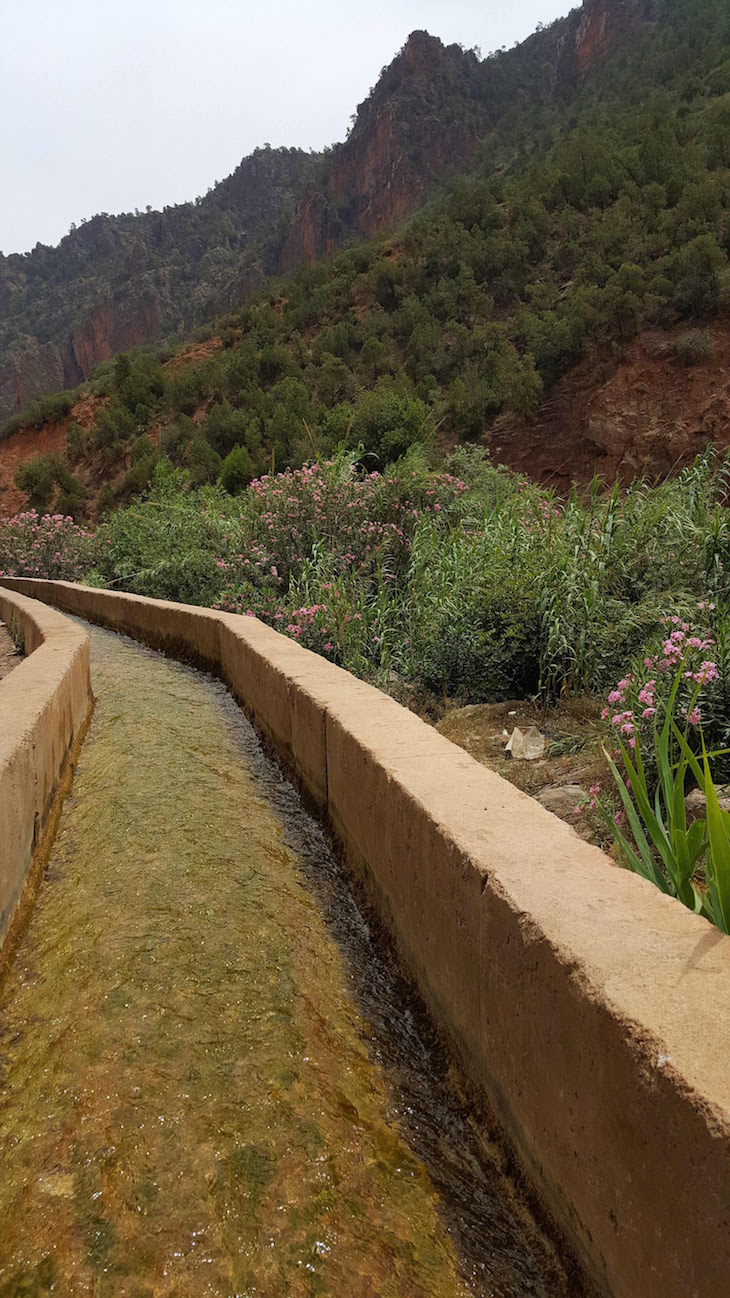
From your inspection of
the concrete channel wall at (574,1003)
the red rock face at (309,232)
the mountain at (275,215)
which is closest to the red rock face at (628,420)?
the concrete channel wall at (574,1003)

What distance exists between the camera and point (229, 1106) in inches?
62.4

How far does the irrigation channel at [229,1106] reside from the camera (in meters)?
1.28

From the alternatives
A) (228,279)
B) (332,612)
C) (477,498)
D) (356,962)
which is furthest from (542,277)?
(228,279)

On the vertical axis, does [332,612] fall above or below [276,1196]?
above

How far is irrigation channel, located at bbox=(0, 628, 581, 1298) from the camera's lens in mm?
1277

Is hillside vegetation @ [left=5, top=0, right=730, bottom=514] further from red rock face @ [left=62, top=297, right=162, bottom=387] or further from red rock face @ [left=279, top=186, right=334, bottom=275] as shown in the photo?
red rock face @ [left=62, top=297, right=162, bottom=387]

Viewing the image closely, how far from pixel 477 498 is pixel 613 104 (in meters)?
35.0

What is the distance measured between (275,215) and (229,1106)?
283ft

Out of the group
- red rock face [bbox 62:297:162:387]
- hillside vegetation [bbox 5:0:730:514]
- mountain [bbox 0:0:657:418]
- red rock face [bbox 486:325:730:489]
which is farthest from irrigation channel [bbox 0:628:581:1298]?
red rock face [bbox 62:297:162:387]

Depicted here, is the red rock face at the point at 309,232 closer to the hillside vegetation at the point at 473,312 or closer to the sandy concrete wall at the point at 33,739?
the hillside vegetation at the point at 473,312

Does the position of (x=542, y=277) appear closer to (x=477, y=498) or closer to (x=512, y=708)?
(x=477, y=498)

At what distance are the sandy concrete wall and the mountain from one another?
156ft

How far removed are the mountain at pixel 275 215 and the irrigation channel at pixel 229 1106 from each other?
49.6 metres

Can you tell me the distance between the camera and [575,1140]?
1.18m
